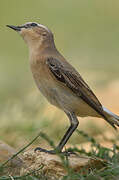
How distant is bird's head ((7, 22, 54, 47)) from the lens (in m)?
7.82

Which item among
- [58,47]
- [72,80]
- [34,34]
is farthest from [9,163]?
[58,47]

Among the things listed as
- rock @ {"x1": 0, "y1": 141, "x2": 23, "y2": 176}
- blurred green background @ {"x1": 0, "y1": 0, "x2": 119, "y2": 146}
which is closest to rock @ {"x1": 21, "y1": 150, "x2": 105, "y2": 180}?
rock @ {"x1": 0, "y1": 141, "x2": 23, "y2": 176}

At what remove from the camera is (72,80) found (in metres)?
7.53

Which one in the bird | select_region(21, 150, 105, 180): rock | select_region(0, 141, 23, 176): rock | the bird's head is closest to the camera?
select_region(21, 150, 105, 180): rock

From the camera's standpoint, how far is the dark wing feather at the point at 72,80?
292 inches

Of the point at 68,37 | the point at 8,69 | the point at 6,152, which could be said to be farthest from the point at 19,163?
the point at 68,37

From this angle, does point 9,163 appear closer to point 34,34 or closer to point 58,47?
point 34,34

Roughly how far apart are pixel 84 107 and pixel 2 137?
8.29ft

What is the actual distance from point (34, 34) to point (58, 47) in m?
12.0

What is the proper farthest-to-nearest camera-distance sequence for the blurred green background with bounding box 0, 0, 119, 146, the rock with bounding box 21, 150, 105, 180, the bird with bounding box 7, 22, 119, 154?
the blurred green background with bounding box 0, 0, 119, 146 → the bird with bounding box 7, 22, 119, 154 → the rock with bounding box 21, 150, 105, 180

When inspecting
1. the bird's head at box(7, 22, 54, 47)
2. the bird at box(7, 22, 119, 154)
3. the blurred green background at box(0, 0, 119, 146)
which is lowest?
the bird at box(7, 22, 119, 154)

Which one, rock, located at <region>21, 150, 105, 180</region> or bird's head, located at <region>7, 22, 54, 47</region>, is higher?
bird's head, located at <region>7, 22, 54, 47</region>

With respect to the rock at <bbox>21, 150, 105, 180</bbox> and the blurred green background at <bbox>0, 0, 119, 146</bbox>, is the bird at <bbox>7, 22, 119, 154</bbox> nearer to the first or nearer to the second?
the rock at <bbox>21, 150, 105, 180</bbox>

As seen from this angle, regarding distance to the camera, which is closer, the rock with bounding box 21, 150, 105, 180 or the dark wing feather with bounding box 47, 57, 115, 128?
the rock with bounding box 21, 150, 105, 180
